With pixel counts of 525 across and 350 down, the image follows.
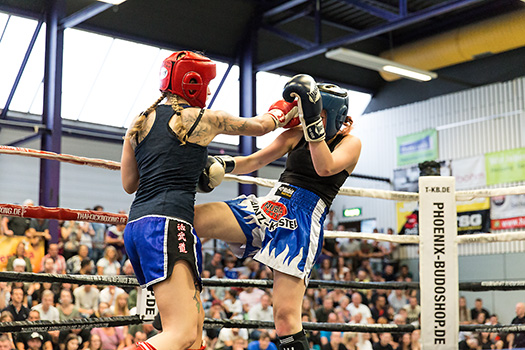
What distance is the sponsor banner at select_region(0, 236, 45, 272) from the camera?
22.9 feet

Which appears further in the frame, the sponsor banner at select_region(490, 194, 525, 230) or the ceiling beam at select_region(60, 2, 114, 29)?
the sponsor banner at select_region(490, 194, 525, 230)

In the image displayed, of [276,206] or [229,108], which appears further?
[229,108]

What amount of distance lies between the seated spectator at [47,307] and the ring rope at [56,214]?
11.1 ft

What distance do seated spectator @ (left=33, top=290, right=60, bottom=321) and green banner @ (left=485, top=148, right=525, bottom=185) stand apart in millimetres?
9412

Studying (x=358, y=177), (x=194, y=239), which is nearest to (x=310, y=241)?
(x=194, y=239)

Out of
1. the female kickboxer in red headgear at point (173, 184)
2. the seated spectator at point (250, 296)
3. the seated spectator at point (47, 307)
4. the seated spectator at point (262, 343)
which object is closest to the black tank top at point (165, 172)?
the female kickboxer in red headgear at point (173, 184)

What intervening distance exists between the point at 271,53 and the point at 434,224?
10713 millimetres

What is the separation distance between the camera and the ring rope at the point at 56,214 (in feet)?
9.30

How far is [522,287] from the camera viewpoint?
3.47m

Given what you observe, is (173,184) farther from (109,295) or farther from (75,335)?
(109,295)

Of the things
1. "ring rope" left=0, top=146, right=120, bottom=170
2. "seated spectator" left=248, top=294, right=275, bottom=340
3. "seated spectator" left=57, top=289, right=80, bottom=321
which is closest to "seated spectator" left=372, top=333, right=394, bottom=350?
"seated spectator" left=248, top=294, right=275, bottom=340

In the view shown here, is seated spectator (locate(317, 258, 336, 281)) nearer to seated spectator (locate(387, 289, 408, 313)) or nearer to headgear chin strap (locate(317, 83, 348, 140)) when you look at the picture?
seated spectator (locate(387, 289, 408, 313))

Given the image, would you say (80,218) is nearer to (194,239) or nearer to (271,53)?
(194,239)

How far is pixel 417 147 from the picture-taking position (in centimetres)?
1430
